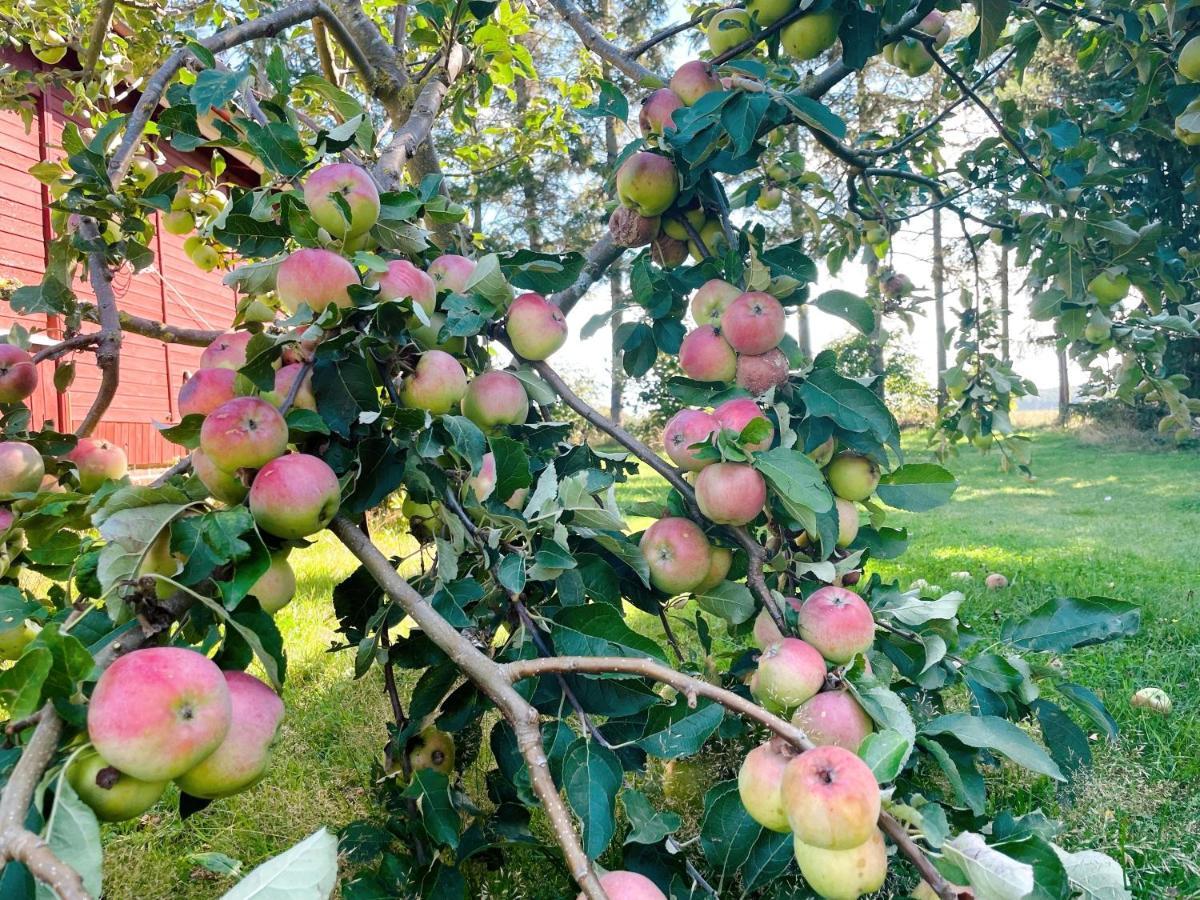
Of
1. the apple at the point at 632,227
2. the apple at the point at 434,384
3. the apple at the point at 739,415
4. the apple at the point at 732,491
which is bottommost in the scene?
the apple at the point at 732,491

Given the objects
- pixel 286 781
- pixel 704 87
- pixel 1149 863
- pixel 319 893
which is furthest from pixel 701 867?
pixel 704 87

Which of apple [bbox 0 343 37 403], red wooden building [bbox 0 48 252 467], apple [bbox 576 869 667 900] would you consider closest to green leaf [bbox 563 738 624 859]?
apple [bbox 576 869 667 900]

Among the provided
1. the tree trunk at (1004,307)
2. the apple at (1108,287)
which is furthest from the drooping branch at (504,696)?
the tree trunk at (1004,307)

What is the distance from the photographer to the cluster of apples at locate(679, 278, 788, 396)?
4.08 feet

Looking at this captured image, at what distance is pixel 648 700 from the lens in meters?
0.92

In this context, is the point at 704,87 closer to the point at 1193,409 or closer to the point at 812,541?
the point at 812,541

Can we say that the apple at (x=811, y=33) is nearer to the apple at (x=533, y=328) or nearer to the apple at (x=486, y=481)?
the apple at (x=533, y=328)

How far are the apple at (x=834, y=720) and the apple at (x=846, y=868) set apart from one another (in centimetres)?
20

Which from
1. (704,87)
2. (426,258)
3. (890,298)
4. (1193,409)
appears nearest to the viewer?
(426,258)

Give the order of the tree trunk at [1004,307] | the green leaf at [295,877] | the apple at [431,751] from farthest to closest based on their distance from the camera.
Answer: the tree trunk at [1004,307] < the apple at [431,751] < the green leaf at [295,877]

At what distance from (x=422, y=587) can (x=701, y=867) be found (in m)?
0.89

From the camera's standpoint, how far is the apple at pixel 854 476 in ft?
3.95

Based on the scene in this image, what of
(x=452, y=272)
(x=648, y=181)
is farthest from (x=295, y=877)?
(x=648, y=181)

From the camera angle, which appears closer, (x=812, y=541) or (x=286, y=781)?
(x=812, y=541)
